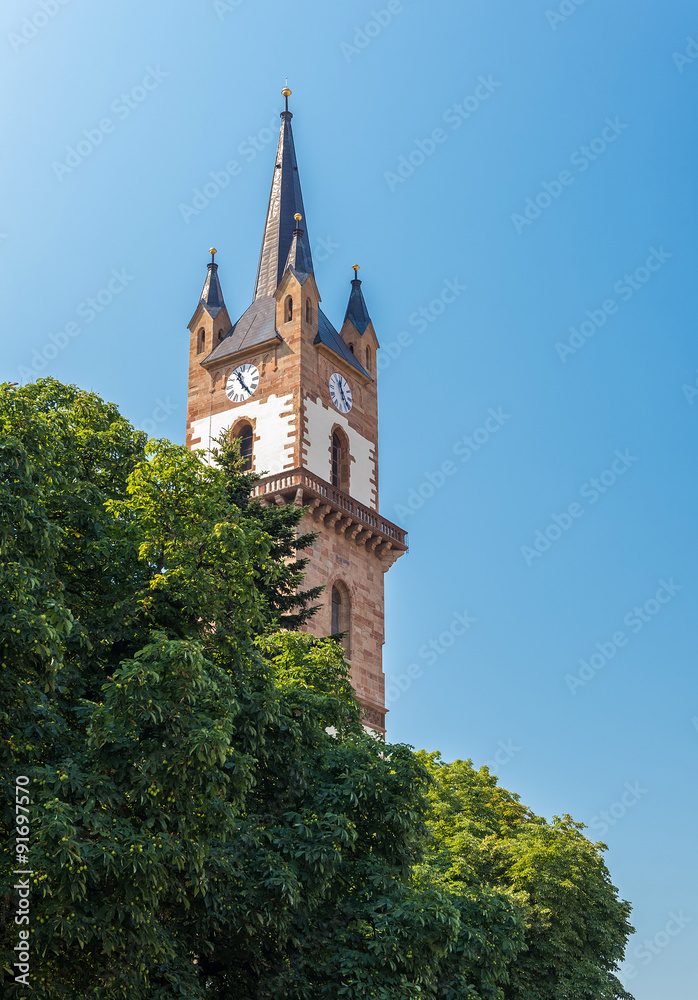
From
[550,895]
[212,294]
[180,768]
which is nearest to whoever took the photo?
[180,768]

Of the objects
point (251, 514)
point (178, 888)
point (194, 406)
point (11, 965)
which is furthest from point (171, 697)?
point (194, 406)

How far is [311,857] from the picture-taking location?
18.3m

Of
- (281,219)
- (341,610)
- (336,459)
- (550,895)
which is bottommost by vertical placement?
(550,895)

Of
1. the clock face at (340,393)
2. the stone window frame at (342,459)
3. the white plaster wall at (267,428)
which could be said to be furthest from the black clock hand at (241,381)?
the stone window frame at (342,459)

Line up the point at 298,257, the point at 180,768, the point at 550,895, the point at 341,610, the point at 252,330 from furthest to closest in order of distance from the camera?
the point at 298,257
the point at 252,330
the point at 341,610
the point at 550,895
the point at 180,768

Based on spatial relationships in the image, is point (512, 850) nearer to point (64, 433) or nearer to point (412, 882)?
point (412, 882)

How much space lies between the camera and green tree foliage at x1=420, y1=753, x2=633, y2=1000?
3366cm

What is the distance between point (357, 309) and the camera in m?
50.5

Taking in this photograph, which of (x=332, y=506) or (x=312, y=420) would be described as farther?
(x=312, y=420)

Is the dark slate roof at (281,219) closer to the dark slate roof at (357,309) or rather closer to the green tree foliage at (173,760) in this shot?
the dark slate roof at (357,309)

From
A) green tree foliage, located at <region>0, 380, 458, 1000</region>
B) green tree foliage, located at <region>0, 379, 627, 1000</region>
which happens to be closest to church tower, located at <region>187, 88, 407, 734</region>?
green tree foliage, located at <region>0, 379, 627, 1000</region>

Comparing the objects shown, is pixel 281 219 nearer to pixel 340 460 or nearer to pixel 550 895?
pixel 340 460

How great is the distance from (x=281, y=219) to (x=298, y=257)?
5.17 m

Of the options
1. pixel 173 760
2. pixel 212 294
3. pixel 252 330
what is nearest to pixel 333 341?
pixel 252 330
